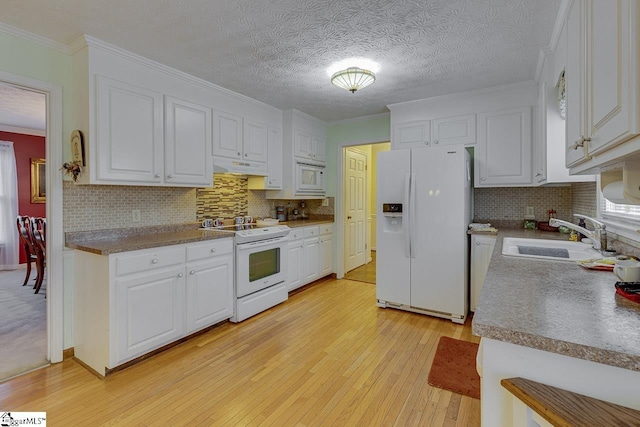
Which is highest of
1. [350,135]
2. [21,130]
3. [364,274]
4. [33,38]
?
[21,130]

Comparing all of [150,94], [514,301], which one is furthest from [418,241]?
[150,94]

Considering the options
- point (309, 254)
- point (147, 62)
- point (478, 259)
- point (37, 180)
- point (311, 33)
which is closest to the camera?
point (311, 33)

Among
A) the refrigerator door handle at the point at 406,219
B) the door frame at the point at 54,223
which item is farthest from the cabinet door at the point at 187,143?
the refrigerator door handle at the point at 406,219

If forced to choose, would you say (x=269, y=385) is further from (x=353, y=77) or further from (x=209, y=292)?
(x=353, y=77)

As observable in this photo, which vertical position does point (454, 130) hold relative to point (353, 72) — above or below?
below

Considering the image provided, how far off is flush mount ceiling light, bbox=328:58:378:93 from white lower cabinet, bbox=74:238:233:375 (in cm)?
186

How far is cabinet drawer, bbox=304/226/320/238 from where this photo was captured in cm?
417

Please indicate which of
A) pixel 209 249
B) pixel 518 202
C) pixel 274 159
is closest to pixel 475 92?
pixel 518 202

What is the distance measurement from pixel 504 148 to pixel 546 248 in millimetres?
1280

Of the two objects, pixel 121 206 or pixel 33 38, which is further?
pixel 121 206

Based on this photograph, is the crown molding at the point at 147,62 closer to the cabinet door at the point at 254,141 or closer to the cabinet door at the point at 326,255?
the cabinet door at the point at 254,141

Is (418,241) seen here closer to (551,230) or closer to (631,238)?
(551,230)

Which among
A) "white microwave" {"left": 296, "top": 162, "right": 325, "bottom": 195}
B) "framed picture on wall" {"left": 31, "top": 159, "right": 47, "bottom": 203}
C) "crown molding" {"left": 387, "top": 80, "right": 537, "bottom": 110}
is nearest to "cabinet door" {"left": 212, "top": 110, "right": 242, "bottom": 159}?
"white microwave" {"left": 296, "top": 162, "right": 325, "bottom": 195}

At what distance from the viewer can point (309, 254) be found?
4.25 m
